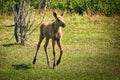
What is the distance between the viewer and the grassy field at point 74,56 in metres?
14.2

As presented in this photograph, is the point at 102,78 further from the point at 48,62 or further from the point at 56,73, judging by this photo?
the point at 48,62

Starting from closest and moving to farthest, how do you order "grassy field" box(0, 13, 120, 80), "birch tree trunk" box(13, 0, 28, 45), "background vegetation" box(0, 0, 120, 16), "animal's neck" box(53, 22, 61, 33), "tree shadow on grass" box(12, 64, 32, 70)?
1. "grassy field" box(0, 13, 120, 80)
2. "animal's neck" box(53, 22, 61, 33)
3. "tree shadow on grass" box(12, 64, 32, 70)
4. "birch tree trunk" box(13, 0, 28, 45)
5. "background vegetation" box(0, 0, 120, 16)

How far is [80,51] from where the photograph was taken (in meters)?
18.9

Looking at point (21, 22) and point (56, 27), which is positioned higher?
point (56, 27)

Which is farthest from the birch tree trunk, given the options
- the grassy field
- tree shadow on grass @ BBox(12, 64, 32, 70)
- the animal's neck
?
the animal's neck

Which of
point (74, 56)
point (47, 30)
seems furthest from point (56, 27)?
point (74, 56)

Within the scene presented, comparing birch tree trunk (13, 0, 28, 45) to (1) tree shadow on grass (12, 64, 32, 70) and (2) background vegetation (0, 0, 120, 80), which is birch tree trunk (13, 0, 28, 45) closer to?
(2) background vegetation (0, 0, 120, 80)

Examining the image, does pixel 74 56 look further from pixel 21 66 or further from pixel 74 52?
pixel 21 66

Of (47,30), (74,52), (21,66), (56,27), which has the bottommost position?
(74,52)

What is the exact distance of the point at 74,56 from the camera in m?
17.7

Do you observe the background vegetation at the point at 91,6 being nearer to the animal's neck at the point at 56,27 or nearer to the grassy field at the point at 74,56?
the grassy field at the point at 74,56

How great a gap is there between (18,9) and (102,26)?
26.3ft

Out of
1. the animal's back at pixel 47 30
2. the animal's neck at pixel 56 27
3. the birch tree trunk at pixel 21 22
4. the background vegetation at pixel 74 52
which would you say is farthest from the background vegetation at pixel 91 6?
the animal's neck at pixel 56 27

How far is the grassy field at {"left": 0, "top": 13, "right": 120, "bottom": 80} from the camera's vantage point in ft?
46.7
